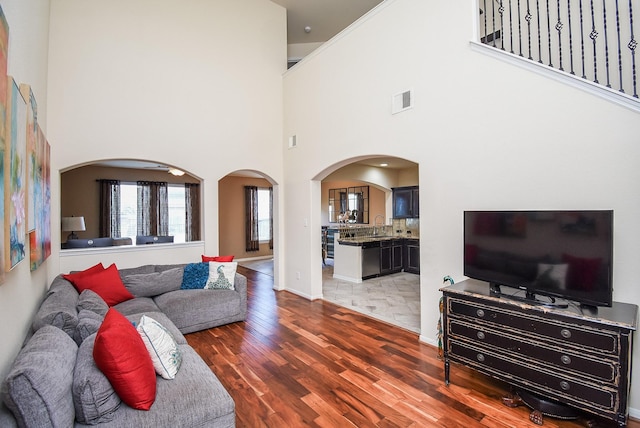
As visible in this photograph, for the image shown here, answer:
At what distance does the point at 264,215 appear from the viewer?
10258 mm

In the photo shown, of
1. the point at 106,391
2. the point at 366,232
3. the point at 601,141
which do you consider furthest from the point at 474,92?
the point at 366,232

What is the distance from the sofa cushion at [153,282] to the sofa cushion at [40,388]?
2.46 meters

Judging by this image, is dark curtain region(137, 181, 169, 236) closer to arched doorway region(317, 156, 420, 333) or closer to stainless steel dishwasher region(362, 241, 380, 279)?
arched doorway region(317, 156, 420, 333)

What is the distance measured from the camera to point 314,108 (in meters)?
5.30

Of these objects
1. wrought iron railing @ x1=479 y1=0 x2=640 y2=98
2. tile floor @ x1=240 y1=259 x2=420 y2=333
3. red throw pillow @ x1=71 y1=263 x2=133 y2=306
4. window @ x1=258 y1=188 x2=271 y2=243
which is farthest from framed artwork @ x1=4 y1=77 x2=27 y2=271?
window @ x1=258 y1=188 x2=271 y2=243

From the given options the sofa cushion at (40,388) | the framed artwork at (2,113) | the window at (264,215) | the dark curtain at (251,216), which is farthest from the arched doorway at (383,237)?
the framed artwork at (2,113)

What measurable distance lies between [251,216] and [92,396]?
8.40 m

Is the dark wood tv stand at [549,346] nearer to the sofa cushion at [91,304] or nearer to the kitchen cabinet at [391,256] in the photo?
the sofa cushion at [91,304]

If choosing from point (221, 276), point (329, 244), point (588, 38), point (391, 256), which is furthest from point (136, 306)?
point (329, 244)

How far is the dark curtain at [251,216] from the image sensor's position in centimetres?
977

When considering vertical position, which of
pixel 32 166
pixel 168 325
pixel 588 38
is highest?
pixel 588 38

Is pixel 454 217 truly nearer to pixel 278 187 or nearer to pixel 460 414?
pixel 460 414

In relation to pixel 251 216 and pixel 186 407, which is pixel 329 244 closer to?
pixel 251 216

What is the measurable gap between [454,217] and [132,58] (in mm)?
5092
